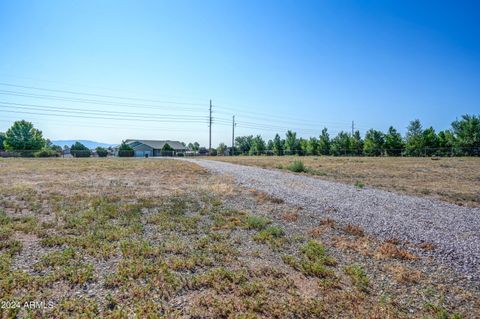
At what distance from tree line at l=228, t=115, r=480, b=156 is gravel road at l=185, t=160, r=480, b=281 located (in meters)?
47.7

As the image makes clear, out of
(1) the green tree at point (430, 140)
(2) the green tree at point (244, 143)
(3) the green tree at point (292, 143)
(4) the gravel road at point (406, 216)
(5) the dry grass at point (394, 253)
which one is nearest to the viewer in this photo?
(5) the dry grass at point (394, 253)

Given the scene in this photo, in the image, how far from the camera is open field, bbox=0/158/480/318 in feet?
11.7

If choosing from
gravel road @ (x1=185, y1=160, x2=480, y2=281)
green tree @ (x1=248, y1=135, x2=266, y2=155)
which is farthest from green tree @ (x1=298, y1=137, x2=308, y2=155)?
gravel road @ (x1=185, y1=160, x2=480, y2=281)

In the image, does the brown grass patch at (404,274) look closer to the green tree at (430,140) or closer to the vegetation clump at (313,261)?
the vegetation clump at (313,261)

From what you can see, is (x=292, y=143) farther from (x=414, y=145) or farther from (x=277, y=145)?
(x=414, y=145)

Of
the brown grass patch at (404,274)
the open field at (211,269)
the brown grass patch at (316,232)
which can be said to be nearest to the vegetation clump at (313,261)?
the open field at (211,269)

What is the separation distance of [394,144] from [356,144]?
7.44m

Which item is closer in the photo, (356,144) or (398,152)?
(398,152)

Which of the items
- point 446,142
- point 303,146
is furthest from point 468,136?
point 303,146

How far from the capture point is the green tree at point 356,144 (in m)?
59.9

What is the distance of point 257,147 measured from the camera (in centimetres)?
7588

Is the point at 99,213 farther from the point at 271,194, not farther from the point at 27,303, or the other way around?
the point at 271,194

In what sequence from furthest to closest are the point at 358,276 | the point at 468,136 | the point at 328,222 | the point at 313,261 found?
1. the point at 468,136
2. the point at 328,222
3. the point at 313,261
4. the point at 358,276

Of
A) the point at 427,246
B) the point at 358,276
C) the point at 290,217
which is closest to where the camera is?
the point at 358,276
